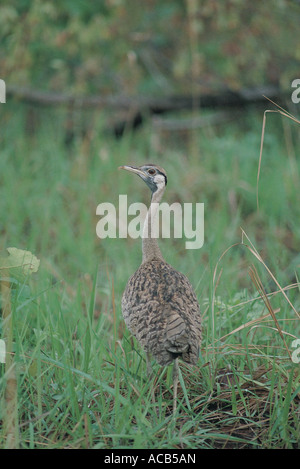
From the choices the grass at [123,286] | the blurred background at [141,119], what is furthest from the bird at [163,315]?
the blurred background at [141,119]

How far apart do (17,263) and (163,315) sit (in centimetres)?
86

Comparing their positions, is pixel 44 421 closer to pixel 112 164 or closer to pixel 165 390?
pixel 165 390

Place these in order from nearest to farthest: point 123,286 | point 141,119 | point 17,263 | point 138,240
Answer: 1. point 17,263
2. point 123,286
3. point 138,240
4. point 141,119

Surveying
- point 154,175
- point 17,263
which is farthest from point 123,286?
point 17,263

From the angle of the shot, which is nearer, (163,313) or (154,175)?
(163,313)

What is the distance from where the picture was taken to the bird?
3.01 metres

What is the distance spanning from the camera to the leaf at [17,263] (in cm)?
339

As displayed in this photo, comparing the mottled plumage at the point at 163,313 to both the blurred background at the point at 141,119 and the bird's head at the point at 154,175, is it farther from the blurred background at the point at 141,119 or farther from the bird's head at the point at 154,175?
the blurred background at the point at 141,119

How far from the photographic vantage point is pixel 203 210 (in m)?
6.27

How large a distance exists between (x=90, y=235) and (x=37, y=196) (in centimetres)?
96

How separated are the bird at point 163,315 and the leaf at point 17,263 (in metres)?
0.55

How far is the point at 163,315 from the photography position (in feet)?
10.3

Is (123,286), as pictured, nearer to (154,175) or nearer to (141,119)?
(154,175)
